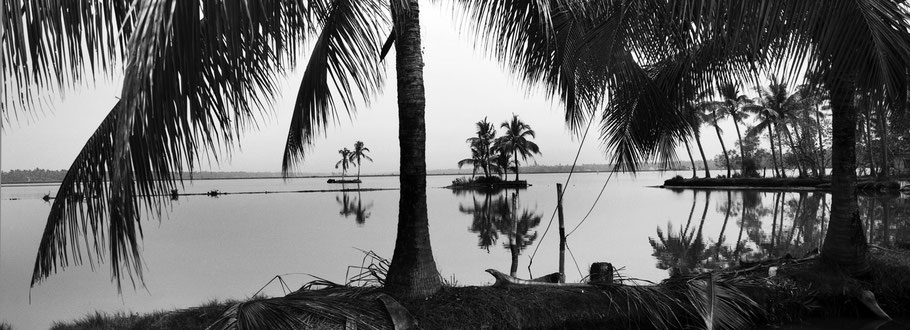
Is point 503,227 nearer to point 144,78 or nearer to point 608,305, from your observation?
point 608,305

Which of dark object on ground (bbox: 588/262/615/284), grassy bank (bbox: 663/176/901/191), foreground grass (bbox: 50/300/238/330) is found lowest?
foreground grass (bbox: 50/300/238/330)

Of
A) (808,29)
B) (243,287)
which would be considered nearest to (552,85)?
(808,29)

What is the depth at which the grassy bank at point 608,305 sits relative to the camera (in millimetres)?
3873

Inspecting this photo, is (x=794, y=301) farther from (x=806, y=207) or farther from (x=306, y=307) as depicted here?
(x=806, y=207)

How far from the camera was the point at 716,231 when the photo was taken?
12234 millimetres

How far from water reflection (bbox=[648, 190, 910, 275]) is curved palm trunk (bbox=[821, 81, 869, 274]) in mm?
944

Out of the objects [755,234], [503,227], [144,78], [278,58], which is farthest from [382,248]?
[144,78]

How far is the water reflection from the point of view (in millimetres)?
8742

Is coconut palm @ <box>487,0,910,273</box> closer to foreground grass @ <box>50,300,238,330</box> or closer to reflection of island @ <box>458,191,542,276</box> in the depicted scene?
reflection of island @ <box>458,191,542,276</box>

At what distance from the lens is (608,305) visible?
4641 mm

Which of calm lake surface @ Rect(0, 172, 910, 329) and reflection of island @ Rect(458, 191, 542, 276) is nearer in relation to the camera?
calm lake surface @ Rect(0, 172, 910, 329)

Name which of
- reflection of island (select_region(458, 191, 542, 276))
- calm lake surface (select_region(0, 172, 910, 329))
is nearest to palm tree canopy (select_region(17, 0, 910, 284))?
calm lake surface (select_region(0, 172, 910, 329))

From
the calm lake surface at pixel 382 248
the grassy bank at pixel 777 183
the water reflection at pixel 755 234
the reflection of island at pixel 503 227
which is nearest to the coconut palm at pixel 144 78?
the calm lake surface at pixel 382 248

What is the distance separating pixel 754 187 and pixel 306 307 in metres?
32.6
